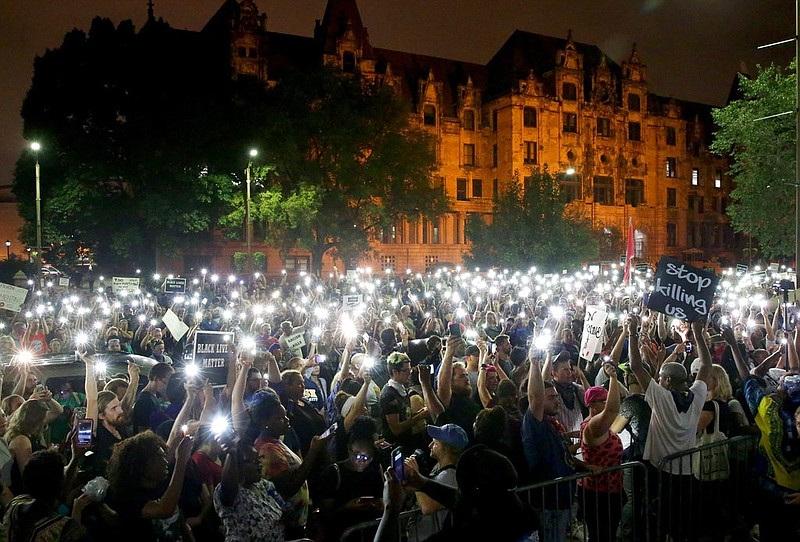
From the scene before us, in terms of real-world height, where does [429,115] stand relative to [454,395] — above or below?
→ above

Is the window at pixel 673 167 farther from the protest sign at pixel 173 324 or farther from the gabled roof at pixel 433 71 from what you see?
the protest sign at pixel 173 324

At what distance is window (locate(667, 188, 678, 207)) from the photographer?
233 ft

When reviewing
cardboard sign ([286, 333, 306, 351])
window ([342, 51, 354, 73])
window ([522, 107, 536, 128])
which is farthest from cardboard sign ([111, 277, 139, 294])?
window ([522, 107, 536, 128])

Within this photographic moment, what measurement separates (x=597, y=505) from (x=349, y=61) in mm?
52337

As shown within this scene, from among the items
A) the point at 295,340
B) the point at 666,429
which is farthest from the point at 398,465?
the point at 295,340

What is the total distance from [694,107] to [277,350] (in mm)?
76489

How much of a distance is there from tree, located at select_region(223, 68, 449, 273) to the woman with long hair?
3362 cm

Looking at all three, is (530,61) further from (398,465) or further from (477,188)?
(398,465)

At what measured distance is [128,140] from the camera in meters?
36.7

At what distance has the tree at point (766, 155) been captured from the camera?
35938 millimetres

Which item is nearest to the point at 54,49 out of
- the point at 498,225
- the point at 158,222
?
the point at 158,222

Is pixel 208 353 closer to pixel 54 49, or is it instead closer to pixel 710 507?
pixel 710 507

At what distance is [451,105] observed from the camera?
62344 millimetres

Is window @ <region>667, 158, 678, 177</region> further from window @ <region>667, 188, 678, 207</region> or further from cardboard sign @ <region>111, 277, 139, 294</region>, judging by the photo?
cardboard sign @ <region>111, 277, 139, 294</region>
